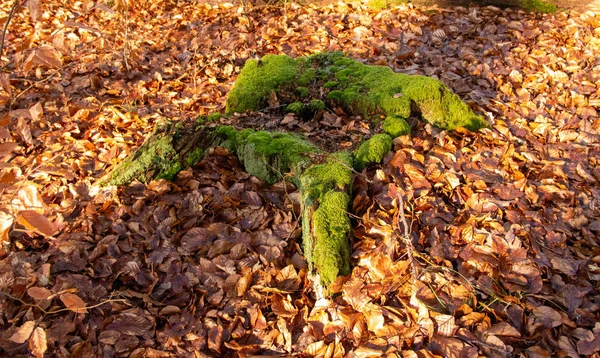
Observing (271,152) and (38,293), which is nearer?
(38,293)

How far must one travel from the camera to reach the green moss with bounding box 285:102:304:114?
3963mm

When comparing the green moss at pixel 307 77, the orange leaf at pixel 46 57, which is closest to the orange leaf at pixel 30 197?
the orange leaf at pixel 46 57

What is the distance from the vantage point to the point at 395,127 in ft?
12.0

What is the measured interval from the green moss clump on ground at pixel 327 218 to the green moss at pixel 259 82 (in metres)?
1.29

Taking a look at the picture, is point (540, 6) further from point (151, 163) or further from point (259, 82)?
point (151, 163)

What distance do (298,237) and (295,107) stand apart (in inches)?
53.9

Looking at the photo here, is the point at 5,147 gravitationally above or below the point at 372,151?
above

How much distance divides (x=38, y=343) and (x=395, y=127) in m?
2.83

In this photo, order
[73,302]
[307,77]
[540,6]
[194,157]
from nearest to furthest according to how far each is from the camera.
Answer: [73,302]
[194,157]
[307,77]
[540,6]

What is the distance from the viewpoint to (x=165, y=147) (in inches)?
137

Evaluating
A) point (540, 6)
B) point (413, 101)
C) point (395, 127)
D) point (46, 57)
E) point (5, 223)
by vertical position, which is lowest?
point (395, 127)

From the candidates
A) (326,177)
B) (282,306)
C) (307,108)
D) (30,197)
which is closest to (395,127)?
(307,108)

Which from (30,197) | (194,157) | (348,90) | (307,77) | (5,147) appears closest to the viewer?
(30,197)

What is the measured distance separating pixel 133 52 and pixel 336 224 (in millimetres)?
4247
